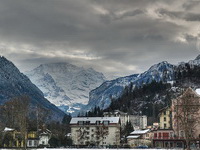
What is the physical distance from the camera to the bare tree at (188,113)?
10735cm

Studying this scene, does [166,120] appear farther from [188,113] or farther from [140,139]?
[188,113]

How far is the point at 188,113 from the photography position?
371 ft

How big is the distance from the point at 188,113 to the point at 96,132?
7959cm

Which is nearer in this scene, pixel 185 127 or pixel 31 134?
pixel 185 127

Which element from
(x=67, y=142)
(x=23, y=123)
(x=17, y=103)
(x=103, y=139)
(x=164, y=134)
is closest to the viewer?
Result: (x=23, y=123)

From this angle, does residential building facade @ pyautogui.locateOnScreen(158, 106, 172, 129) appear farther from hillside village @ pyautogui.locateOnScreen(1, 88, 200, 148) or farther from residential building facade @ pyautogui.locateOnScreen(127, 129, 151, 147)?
residential building facade @ pyautogui.locateOnScreen(127, 129, 151, 147)

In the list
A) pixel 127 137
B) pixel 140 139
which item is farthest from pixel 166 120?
pixel 127 137

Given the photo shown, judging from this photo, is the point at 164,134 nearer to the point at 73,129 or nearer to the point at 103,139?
the point at 103,139

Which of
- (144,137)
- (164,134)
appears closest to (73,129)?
(144,137)

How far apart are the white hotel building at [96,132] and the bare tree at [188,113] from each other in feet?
151

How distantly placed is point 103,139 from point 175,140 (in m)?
50.3

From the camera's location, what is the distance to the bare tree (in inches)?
4226

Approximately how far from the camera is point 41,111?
17400 cm

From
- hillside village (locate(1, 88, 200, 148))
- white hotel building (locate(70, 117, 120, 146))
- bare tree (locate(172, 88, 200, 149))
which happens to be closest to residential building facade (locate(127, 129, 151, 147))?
hillside village (locate(1, 88, 200, 148))
